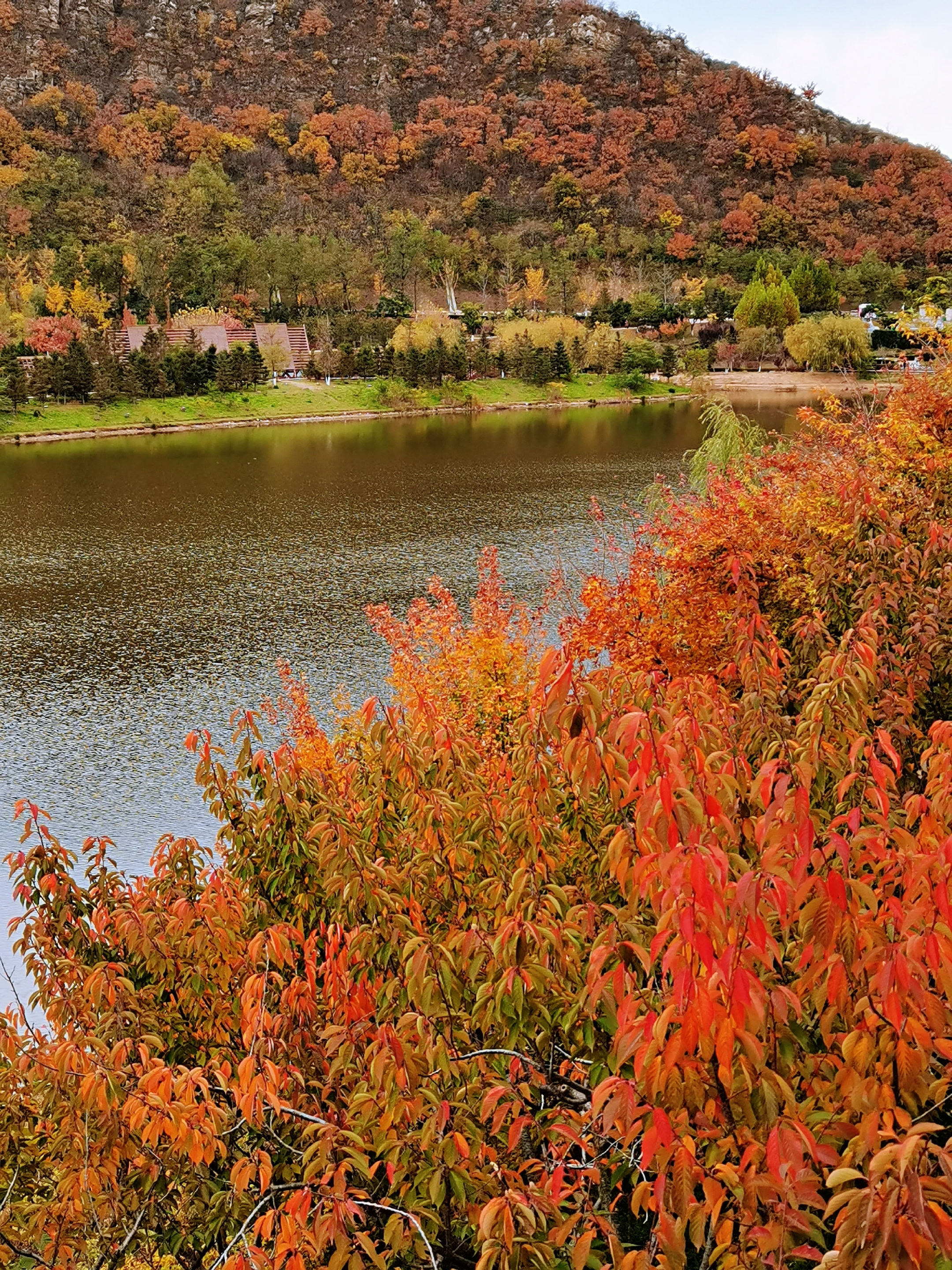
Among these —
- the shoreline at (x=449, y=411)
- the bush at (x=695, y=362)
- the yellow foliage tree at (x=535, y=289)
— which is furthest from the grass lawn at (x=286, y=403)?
the yellow foliage tree at (x=535, y=289)

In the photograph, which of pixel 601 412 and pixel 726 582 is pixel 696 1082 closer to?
pixel 726 582

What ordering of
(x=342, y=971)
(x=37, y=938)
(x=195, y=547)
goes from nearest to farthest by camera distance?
(x=342, y=971), (x=37, y=938), (x=195, y=547)

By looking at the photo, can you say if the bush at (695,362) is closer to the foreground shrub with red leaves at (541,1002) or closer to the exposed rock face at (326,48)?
the foreground shrub with red leaves at (541,1002)

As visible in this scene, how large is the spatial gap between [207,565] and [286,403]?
124 ft

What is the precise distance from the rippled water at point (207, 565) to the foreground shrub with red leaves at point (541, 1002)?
985 centimetres

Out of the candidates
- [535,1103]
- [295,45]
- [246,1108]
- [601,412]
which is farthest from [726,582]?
[295,45]

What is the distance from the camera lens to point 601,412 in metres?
67.8

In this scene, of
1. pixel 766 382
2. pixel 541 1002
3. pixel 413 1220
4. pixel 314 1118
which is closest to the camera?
A: pixel 413 1220

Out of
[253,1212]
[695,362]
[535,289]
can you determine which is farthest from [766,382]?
[253,1212]

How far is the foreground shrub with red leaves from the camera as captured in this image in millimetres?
2623

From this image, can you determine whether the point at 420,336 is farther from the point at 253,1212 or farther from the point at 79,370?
the point at 253,1212

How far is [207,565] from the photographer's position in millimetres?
29984

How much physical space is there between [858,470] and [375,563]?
18927 mm

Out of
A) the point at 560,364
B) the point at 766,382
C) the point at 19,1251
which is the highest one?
the point at 560,364
